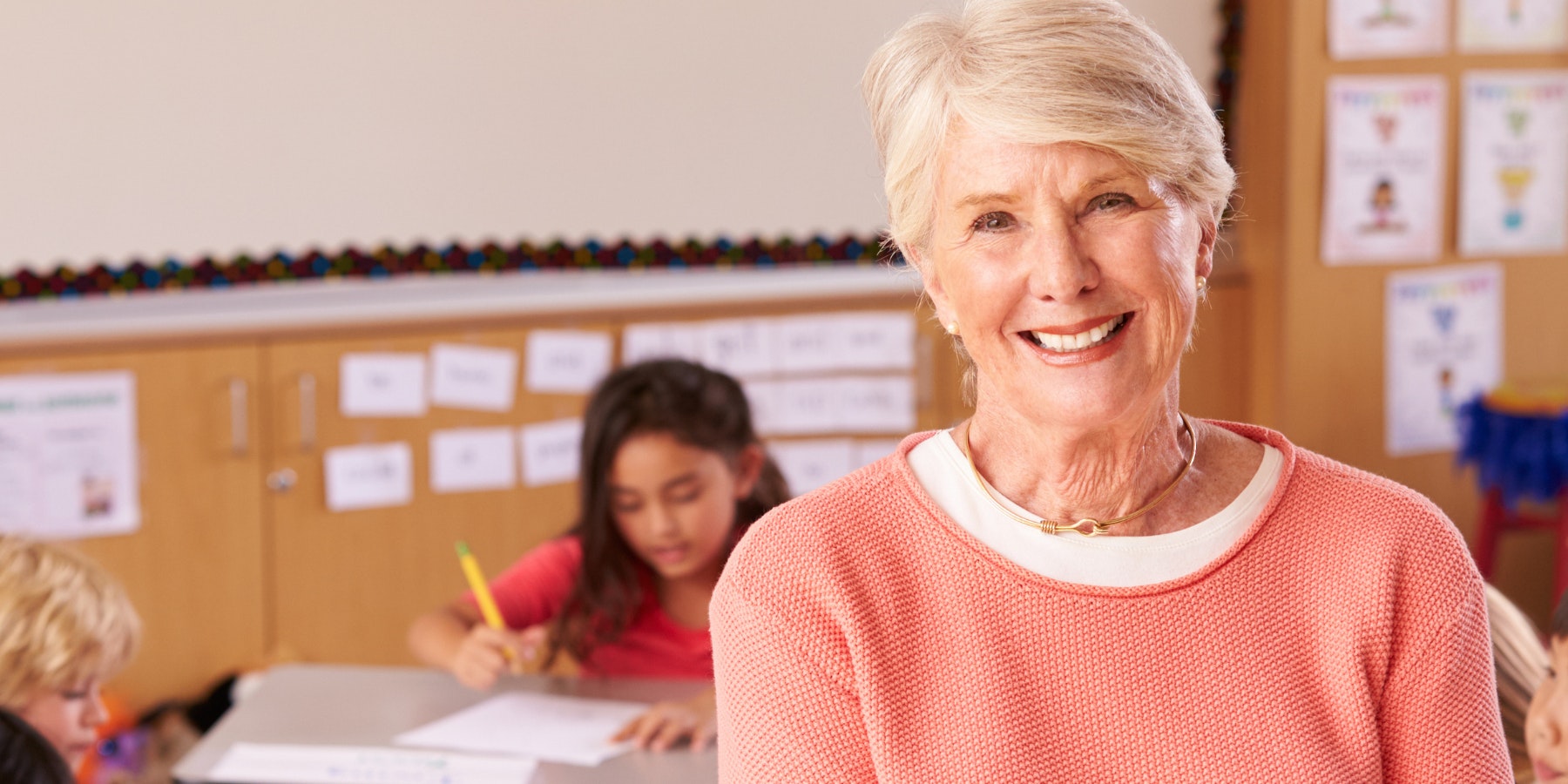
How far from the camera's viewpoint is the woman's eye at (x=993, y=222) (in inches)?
43.5

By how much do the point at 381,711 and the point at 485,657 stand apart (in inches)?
5.8

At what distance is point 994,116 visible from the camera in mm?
1073

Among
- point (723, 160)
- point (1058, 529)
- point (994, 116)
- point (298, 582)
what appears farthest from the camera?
point (723, 160)

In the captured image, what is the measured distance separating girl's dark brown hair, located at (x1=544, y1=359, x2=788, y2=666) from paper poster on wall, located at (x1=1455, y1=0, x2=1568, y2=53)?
2275mm

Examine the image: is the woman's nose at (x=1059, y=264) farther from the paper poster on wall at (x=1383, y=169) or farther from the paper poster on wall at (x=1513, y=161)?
the paper poster on wall at (x=1513, y=161)

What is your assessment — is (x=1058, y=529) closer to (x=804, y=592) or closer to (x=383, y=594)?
(x=804, y=592)

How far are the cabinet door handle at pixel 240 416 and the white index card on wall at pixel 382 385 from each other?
0.18 meters

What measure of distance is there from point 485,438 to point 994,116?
2.48 metres

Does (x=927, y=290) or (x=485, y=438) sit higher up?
(x=927, y=290)

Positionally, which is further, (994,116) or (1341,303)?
(1341,303)

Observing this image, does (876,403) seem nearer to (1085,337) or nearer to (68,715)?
(68,715)

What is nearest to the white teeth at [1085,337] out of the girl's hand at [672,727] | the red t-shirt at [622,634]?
the girl's hand at [672,727]

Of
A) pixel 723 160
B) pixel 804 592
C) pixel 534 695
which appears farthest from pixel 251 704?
pixel 723 160

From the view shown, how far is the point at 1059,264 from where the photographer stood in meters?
1.08
